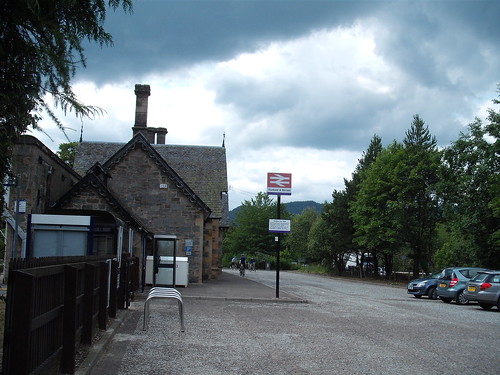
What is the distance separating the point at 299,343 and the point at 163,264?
630 inches

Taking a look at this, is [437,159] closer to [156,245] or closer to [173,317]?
[156,245]

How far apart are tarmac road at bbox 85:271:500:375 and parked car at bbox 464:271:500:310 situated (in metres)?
3.57

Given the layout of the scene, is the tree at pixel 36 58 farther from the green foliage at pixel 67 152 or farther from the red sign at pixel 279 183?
the green foliage at pixel 67 152

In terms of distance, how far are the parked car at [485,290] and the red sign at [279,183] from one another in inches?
316

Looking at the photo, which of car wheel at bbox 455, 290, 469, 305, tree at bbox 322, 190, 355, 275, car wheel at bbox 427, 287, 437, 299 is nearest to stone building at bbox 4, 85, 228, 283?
car wheel at bbox 427, 287, 437, 299

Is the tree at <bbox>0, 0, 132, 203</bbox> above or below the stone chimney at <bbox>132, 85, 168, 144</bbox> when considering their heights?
below

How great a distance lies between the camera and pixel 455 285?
24.3 m

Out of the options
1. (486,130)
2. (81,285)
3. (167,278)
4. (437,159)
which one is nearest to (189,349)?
(81,285)

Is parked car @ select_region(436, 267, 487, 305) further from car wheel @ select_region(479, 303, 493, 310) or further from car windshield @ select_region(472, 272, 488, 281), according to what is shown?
car wheel @ select_region(479, 303, 493, 310)

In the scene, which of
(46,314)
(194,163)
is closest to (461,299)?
(194,163)

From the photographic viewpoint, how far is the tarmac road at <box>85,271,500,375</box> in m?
8.38

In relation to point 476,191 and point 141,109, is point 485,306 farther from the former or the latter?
point 141,109

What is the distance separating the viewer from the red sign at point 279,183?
2291cm

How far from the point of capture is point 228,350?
31.9 feet
